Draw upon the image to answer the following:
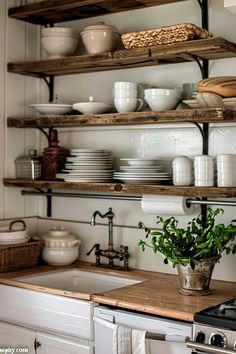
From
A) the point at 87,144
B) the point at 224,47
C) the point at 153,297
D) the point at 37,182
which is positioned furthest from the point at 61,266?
the point at 224,47

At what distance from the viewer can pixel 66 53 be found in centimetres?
340

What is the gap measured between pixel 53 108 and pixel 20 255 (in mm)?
820

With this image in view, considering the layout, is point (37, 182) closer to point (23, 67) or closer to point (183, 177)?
point (23, 67)

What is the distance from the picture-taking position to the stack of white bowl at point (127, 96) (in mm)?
3029

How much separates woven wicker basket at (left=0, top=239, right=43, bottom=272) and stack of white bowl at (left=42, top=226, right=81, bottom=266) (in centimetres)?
5

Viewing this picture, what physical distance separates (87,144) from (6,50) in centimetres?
71

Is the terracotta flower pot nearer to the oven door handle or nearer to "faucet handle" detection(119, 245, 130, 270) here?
the oven door handle

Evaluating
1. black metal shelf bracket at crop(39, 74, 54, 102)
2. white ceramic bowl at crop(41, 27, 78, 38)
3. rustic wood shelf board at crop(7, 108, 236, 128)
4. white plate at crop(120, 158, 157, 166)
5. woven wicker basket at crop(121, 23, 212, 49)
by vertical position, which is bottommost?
white plate at crop(120, 158, 157, 166)

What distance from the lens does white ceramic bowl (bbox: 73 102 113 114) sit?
3189 millimetres

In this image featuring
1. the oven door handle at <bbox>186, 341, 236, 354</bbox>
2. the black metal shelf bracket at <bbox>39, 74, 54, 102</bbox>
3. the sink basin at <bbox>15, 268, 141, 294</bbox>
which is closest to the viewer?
the oven door handle at <bbox>186, 341, 236, 354</bbox>

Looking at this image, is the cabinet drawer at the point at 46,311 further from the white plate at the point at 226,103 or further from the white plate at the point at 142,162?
the white plate at the point at 226,103

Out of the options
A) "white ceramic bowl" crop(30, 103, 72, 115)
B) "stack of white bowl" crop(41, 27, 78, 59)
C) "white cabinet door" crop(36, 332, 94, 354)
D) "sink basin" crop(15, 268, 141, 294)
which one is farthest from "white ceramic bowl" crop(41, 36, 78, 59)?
"white cabinet door" crop(36, 332, 94, 354)

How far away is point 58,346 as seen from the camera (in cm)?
284

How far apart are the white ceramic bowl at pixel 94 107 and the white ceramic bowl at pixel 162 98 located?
1.01ft
